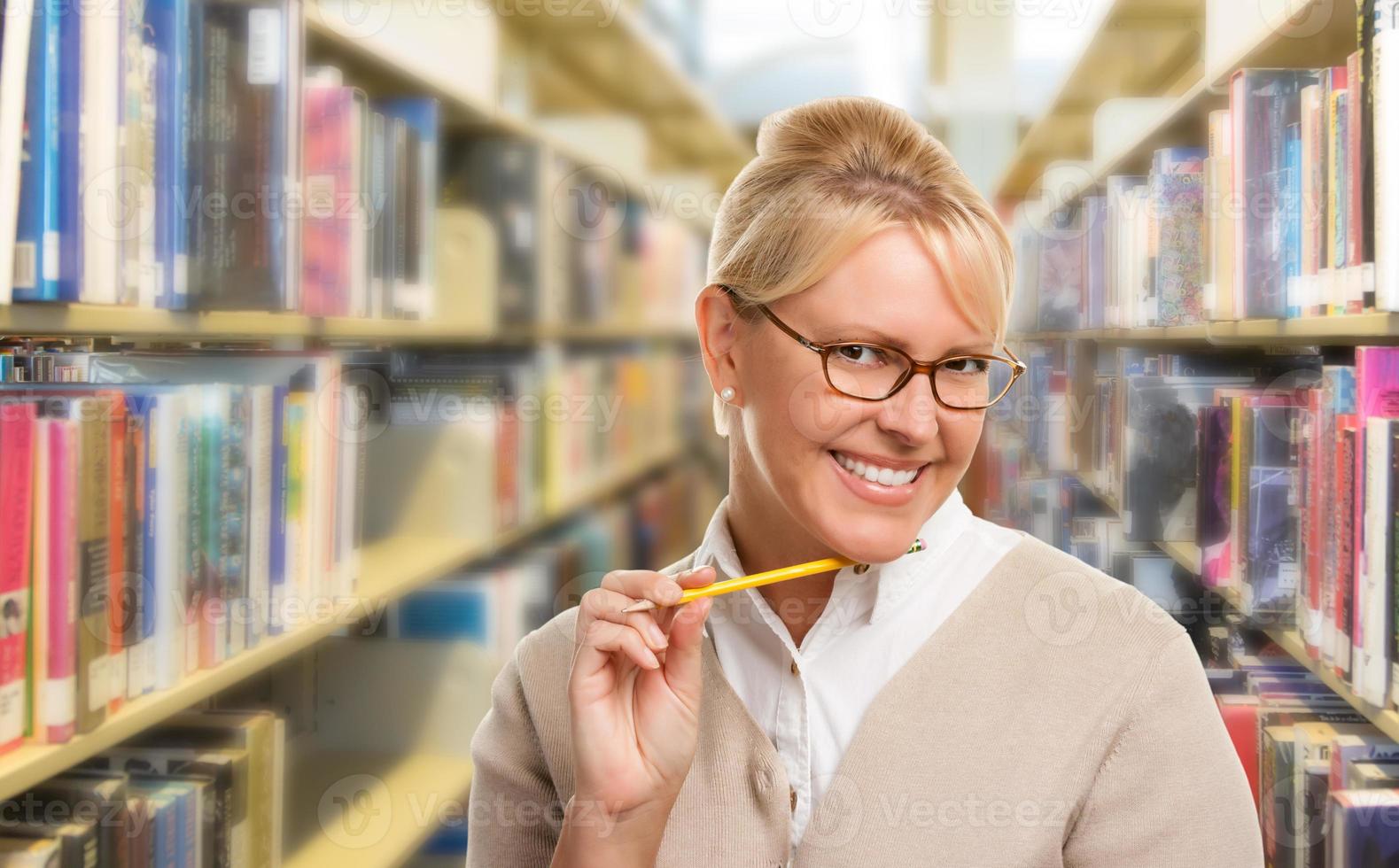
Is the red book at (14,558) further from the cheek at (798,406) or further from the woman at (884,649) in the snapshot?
A: the cheek at (798,406)

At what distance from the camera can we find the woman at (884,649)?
815mm

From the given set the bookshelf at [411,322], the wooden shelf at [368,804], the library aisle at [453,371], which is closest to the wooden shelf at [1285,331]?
the library aisle at [453,371]

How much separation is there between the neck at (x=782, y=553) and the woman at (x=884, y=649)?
0.02 m

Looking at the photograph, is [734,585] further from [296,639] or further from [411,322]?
[411,322]

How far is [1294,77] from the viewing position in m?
1.27

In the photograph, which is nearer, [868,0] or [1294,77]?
[1294,77]

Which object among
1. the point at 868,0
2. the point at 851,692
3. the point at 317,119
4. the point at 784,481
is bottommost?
the point at 851,692

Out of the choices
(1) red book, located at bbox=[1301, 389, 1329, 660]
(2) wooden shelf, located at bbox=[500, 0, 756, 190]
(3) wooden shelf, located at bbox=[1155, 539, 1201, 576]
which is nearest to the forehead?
(1) red book, located at bbox=[1301, 389, 1329, 660]

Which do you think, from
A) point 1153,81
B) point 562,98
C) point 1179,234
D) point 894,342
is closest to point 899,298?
point 894,342

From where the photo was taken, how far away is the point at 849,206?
83 centimetres

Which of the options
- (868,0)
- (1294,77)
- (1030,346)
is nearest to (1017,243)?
(1030,346)

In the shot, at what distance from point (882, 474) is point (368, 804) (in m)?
1.17

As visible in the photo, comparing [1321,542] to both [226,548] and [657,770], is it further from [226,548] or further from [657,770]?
[226,548]

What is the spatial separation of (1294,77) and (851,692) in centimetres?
96
